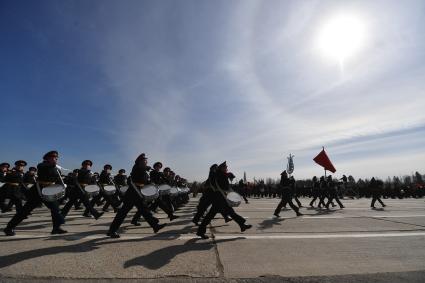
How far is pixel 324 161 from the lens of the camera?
25.8m

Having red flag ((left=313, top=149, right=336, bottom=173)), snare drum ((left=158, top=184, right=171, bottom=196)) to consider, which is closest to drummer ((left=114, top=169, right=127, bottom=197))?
snare drum ((left=158, top=184, right=171, bottom=196))

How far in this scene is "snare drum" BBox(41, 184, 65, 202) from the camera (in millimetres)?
7195

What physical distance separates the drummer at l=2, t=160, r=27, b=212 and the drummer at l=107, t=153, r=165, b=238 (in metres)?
6.37

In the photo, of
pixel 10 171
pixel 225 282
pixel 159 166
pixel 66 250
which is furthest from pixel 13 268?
pixel 10 171

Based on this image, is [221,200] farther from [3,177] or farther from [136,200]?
[3,177]

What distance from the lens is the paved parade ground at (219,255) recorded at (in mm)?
4402

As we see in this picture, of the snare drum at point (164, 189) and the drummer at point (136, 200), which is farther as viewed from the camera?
the snare drum at point (164, 189)

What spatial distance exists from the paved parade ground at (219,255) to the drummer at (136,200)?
0.29 meters

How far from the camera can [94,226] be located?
8.72 meters

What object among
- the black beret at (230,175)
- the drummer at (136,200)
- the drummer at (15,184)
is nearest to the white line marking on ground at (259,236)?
the drummer at (136,200)

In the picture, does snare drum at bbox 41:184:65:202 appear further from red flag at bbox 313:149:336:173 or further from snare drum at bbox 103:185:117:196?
red flag at bbox 313:149:336:173

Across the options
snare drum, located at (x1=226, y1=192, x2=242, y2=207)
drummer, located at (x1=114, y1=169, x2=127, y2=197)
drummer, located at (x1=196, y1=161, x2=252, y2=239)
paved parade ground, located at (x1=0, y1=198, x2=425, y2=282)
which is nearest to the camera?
paved parade ground, located at (x1=0, y1=198, x2=425, y2=282)

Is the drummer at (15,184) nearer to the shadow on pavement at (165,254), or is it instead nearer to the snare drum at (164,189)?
A: the snare drum at (164,189)

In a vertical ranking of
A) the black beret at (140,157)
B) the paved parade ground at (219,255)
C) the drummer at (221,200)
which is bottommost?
the paved parade ground at (219,255)
